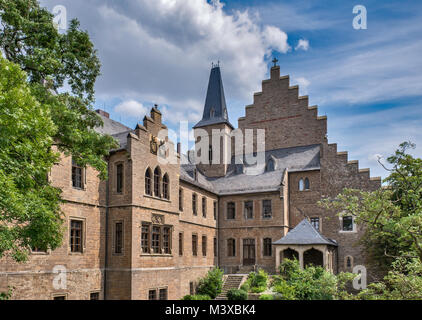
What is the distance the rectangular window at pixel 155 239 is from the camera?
23484mm

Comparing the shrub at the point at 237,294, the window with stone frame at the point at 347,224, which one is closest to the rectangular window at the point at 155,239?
the shrub at the point at 237,294

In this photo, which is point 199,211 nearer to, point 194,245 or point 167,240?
point 194,245

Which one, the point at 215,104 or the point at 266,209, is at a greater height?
the point at 215,104

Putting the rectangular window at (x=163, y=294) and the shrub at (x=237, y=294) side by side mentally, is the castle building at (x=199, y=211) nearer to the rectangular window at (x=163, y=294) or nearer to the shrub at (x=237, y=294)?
the rectangular window at (x=163, y=294)

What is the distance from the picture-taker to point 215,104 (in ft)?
138

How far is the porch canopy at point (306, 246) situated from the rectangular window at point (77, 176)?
15914mm

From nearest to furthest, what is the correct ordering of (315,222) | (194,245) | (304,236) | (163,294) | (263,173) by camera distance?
1. (163,294)
2. (304,236)
3. (194,245)
4. (315,222)
5. (263,173)

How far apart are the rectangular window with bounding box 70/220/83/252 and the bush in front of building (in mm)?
12165

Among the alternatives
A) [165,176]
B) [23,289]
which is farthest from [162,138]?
[23,289]

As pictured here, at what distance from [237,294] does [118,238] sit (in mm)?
9494

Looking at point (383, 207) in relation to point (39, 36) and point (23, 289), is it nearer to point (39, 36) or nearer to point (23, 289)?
point (39, 36)

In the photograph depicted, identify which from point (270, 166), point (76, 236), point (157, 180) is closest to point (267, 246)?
point (270, 166)

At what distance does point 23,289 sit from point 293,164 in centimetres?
2435
